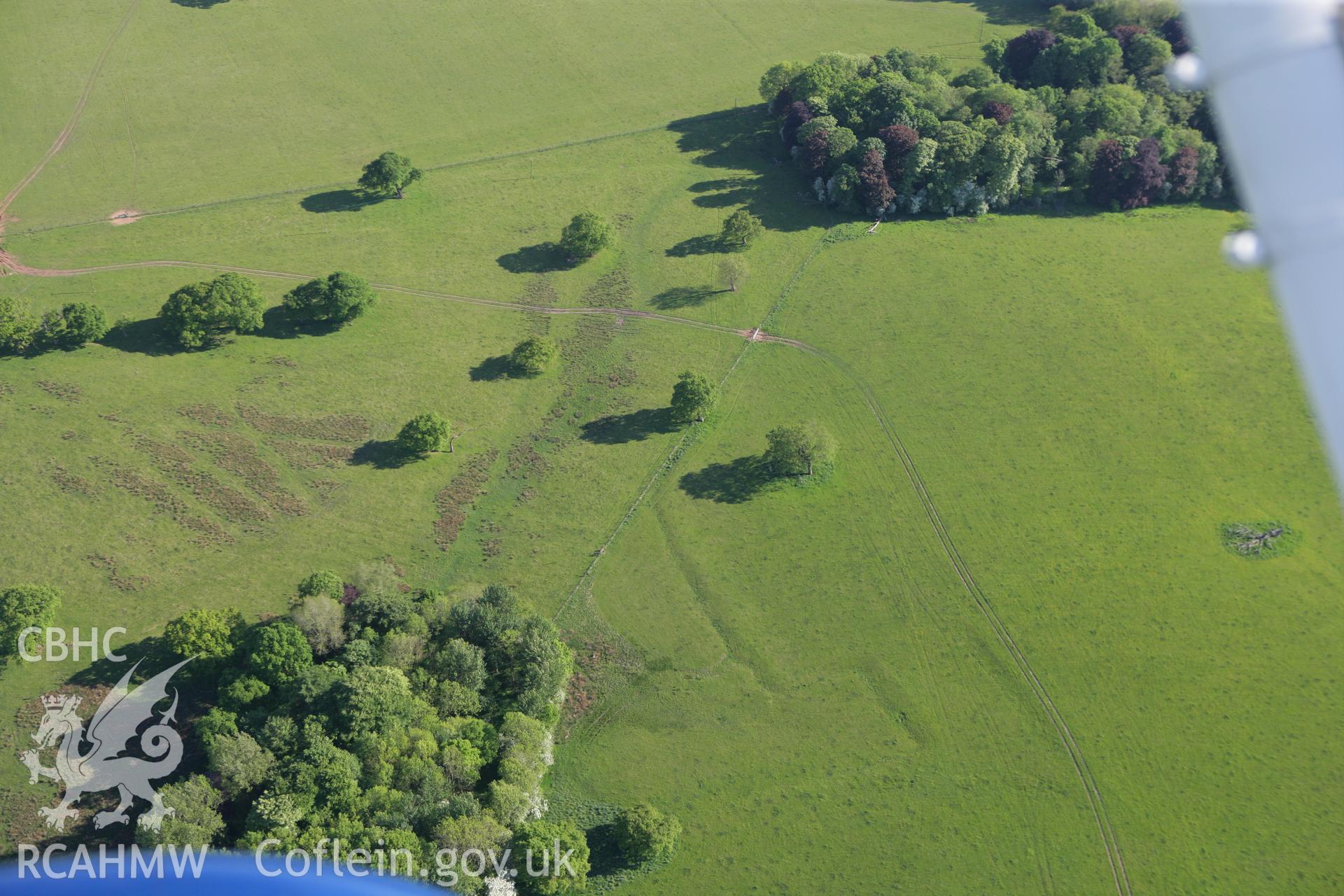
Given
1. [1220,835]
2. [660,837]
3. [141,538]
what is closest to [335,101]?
[141,538]

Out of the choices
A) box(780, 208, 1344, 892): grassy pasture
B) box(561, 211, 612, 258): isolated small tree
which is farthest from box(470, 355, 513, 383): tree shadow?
box(780, 208, 1344, 892): grassy pasture

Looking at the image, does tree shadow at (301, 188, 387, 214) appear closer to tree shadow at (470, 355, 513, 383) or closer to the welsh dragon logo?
tree shadow at (470, 355, 513, 383)

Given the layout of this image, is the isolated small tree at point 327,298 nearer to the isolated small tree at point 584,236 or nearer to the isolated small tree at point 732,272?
the isolated small tree at point 584,236

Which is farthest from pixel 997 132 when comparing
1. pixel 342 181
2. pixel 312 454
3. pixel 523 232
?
pixel 312 454

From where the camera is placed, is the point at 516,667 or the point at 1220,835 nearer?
the point at 1220,835

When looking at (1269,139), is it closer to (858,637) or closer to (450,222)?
(858,637)

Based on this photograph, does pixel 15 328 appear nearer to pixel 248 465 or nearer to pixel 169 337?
pixel 169 337

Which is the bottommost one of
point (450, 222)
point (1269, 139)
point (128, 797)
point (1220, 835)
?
point (1220, 835)
